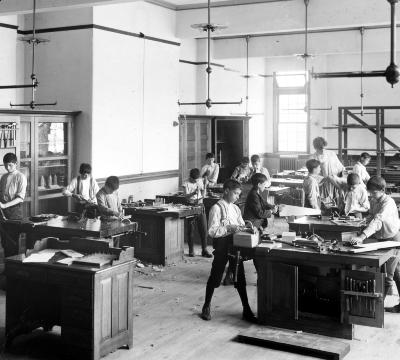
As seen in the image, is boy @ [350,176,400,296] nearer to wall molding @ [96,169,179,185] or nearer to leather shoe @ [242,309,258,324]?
leather shoe @ [242,309,258,324]

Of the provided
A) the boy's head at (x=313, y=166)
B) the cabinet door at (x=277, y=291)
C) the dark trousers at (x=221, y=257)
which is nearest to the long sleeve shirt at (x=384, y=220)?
the cabinet door at (x=277, y=291)

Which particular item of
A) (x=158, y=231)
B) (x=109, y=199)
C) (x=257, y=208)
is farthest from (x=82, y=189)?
(x=257, y=208)

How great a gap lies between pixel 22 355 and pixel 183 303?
7.95 feet

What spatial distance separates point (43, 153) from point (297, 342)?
6.18 m

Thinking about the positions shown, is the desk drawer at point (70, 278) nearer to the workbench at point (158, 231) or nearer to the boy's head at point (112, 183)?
the boy's head at point (112, 183)

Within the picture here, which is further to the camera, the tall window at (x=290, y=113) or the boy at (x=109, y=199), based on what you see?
the tall window at (x=290, y=113)

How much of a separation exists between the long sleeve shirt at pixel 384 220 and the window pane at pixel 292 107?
11.8 metres

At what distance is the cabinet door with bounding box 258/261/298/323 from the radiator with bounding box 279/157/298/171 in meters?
12.2

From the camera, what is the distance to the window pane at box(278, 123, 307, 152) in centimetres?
1897

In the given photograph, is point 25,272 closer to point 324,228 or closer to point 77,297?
point 77,297

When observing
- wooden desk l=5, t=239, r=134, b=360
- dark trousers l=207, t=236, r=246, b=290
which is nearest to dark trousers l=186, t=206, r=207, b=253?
dark trousers l=207, t=236, r=246, b=290

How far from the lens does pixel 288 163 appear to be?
1880cm

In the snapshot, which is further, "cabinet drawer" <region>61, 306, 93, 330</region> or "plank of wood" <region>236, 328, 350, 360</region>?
"plank of wood" <region>236, 328, 350, 360</region>

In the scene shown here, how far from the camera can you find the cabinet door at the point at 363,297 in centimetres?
617
